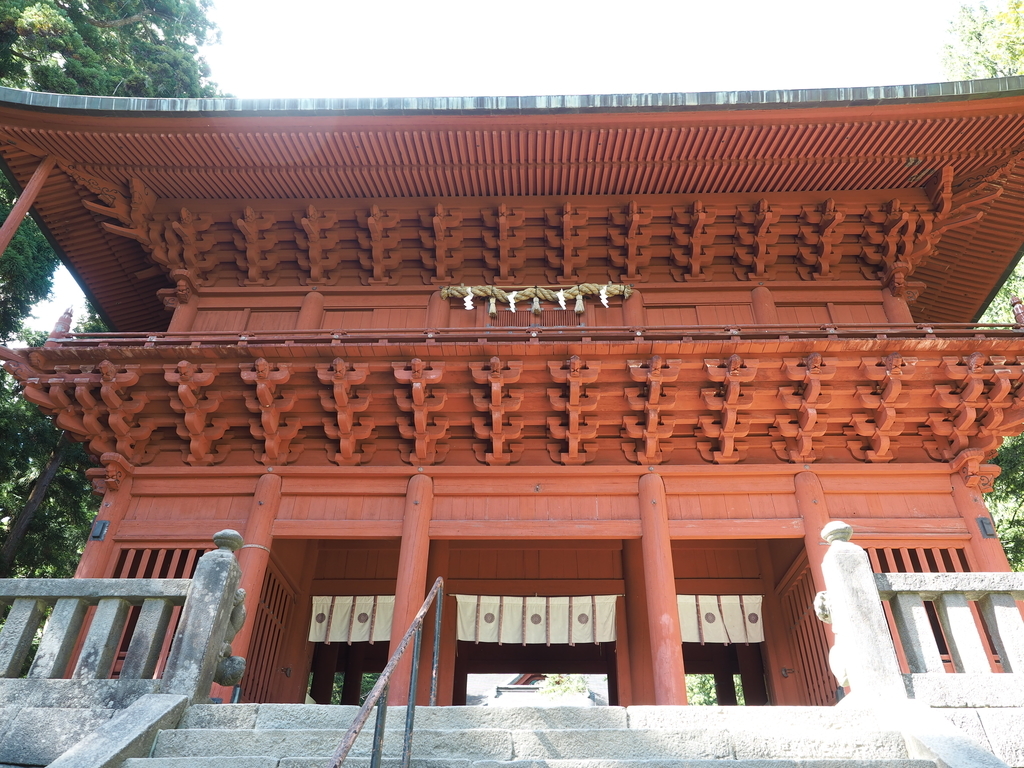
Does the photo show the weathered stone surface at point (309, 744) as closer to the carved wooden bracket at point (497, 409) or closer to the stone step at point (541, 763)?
the stone step at point (541, 763)

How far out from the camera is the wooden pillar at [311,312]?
1081 centimetres

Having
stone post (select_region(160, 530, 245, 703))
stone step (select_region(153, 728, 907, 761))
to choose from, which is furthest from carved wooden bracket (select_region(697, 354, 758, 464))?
stone post (select_region(160, 530, 245, 703))

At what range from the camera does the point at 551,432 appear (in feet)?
30.9

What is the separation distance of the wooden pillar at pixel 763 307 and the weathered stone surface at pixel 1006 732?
6.47 m

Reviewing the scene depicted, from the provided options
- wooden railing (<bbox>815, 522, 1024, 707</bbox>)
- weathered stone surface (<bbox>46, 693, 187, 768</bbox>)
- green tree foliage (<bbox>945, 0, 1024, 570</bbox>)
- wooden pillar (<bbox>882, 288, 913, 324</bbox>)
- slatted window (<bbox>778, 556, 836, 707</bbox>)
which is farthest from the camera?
green tree foliage (<bbox>945, 0, 1024, 570</bbox>)

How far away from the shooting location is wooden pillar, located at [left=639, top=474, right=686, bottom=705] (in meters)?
7.85

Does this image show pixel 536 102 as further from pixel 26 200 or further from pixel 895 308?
pixel 26 200

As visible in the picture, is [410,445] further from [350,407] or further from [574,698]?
[574,698]

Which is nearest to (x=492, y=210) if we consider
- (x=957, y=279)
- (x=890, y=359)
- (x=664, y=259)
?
(x=664, y=259)

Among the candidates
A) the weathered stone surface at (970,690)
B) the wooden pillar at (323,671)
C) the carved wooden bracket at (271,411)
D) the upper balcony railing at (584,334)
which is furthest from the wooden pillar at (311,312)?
the weathered stone surface at (970,690)

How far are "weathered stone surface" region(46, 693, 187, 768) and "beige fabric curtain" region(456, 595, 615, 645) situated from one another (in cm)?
612

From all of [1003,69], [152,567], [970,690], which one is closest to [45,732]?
[152,567]

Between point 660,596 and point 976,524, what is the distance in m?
3.90

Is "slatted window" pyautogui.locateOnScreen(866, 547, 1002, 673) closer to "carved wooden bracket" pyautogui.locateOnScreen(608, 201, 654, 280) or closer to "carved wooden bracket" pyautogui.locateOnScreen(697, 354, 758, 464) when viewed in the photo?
"carved wooden bracket" pyautogui.locateOnScreen(697, 354, 758, 464)
